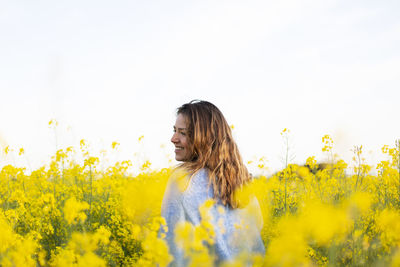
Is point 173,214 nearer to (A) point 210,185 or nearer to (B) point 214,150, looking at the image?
(A) point 210,185

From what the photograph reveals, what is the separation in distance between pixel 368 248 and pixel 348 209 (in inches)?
50.6

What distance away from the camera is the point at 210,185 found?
2121 millimetres

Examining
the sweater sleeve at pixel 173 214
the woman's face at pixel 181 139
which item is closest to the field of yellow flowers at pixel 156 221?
the sweater sleeve at pixel 173 214

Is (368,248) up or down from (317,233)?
down

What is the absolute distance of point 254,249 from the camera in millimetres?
2312

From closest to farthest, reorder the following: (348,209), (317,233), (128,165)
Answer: (317,233)
(348,209)
(128,165)

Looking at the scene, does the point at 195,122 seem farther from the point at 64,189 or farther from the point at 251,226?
the point at 64,189

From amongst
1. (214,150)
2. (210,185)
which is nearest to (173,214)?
(210,185)

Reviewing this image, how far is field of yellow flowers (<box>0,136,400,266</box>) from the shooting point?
5.06ft

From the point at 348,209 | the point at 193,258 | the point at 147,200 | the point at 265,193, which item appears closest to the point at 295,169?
the point at 265,193

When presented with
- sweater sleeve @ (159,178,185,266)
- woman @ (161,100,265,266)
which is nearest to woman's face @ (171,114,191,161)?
woman @ (161,100,265,266)

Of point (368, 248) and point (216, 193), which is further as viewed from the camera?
point (368, 248)

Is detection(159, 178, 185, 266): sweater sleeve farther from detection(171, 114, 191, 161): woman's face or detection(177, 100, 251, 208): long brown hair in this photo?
detection(171, 114, 191, 161): woman's face

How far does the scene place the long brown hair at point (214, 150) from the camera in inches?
86.4
